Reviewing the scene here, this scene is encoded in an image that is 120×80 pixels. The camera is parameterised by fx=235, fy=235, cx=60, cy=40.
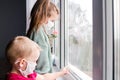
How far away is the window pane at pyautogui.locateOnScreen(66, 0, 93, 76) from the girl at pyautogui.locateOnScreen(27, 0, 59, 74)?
27 centimetres

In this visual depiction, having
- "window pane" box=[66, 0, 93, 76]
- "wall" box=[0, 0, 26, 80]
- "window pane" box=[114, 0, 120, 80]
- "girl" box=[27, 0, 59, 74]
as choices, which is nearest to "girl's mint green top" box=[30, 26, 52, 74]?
"girl" box=[27, 0, 59, 74]

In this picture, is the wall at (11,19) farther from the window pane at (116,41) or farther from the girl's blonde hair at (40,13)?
the window pane at (116,41)

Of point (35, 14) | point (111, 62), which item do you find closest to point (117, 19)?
point (111, 62)

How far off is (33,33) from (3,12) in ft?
8.12

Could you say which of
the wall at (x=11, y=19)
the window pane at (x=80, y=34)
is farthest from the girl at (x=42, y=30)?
the wall at (x=11, y=19)

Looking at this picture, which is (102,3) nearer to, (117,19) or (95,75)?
(117,19)

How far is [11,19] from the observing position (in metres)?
4.11

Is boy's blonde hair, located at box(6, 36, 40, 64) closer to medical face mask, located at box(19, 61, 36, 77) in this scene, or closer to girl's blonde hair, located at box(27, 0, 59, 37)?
medical face mask, located at box(19, 61, 36, 77)

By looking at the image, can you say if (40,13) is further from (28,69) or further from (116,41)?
(116,41)

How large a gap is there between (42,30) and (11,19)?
247cm

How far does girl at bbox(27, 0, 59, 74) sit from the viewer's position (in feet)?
5.70

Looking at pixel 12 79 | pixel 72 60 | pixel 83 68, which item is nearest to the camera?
pixel 12 79

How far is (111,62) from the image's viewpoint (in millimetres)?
1080

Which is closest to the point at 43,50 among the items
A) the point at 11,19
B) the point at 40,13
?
the point at 40,13
